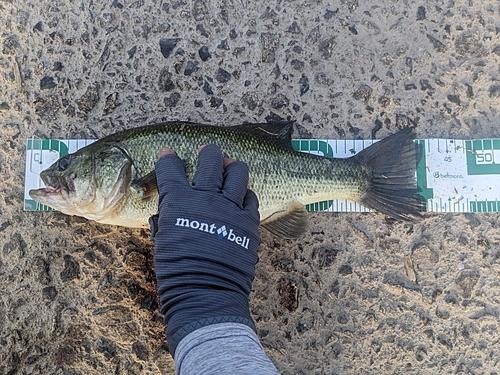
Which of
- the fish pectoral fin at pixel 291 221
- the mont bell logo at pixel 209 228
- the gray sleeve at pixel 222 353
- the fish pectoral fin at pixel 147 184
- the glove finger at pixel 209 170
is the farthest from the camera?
the fish pectoral fin at pixel 291 221

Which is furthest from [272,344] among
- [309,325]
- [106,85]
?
[106,85]

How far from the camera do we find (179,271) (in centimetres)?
208

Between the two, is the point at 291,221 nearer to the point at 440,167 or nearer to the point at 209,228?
the point at 209,228

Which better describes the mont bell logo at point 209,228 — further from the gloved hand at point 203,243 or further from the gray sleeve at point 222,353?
the gray sleeve at point 222,353

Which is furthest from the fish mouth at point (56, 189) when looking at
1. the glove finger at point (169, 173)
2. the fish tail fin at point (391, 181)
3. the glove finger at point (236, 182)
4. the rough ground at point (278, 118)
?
the fish tail fin at point (391, 181)

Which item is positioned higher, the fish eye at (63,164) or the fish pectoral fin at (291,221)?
the fish eye at (63,164)

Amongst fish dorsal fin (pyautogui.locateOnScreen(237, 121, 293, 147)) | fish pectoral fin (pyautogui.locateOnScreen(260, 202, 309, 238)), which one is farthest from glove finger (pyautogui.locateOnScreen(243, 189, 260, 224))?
fish dorsal fin (pyautogui.locateOnScreen(237, 121, 293, 147))

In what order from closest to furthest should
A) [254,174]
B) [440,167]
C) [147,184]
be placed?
[147,184], [254,174], [440,167]

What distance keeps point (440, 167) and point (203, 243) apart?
72.6 inches

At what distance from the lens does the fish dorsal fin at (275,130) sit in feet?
8.91

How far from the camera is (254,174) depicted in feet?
8.38

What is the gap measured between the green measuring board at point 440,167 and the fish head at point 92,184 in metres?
0.42

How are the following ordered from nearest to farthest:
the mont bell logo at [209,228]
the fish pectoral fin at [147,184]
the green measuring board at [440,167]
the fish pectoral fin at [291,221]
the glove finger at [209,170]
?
the mont bell logo at [209,228] < the glove finger at [209,170] < the fish pectoral fin at [147,184] < the fish pectoral fin at [291,221] < the green measuring board at [440,167]

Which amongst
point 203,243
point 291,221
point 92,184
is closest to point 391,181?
point 291,221
